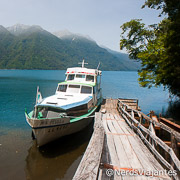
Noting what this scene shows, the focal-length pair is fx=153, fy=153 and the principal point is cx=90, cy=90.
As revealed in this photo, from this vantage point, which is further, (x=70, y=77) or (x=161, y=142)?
(x=70, y=77)

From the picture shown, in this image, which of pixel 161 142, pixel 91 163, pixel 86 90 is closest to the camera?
pixel 91 163

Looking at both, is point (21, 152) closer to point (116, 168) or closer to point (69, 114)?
point (69, 114)

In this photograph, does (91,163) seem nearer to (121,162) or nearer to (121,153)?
(121,162)

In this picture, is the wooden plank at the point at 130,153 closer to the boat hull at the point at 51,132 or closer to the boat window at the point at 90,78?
the boat hull at the point at 51,132

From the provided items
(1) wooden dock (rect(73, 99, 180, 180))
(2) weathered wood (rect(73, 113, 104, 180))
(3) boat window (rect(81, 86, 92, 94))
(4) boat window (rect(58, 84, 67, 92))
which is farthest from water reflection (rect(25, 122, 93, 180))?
(2) weathered wood (rect(73, 113, 104, 180))

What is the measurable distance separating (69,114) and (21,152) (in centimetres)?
488

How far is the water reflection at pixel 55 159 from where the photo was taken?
9852mm

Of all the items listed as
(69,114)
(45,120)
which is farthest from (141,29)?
(45,120)

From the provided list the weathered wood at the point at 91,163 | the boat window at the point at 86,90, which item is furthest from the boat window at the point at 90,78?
the weathered wood at the point at 91,163

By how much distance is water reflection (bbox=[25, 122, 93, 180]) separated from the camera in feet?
32.3

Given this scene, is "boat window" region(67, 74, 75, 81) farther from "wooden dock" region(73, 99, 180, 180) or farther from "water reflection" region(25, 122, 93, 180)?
"wooden dock" region(73, 99, 180, 180)

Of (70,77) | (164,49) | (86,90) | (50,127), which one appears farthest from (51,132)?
(164,49)

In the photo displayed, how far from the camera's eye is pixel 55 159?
11.3 meters

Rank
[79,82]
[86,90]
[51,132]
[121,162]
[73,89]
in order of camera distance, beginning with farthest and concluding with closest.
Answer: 1. [79,82]
2. [86,90]
3. [73,89]
4. [51,132]
5. [121,162]
